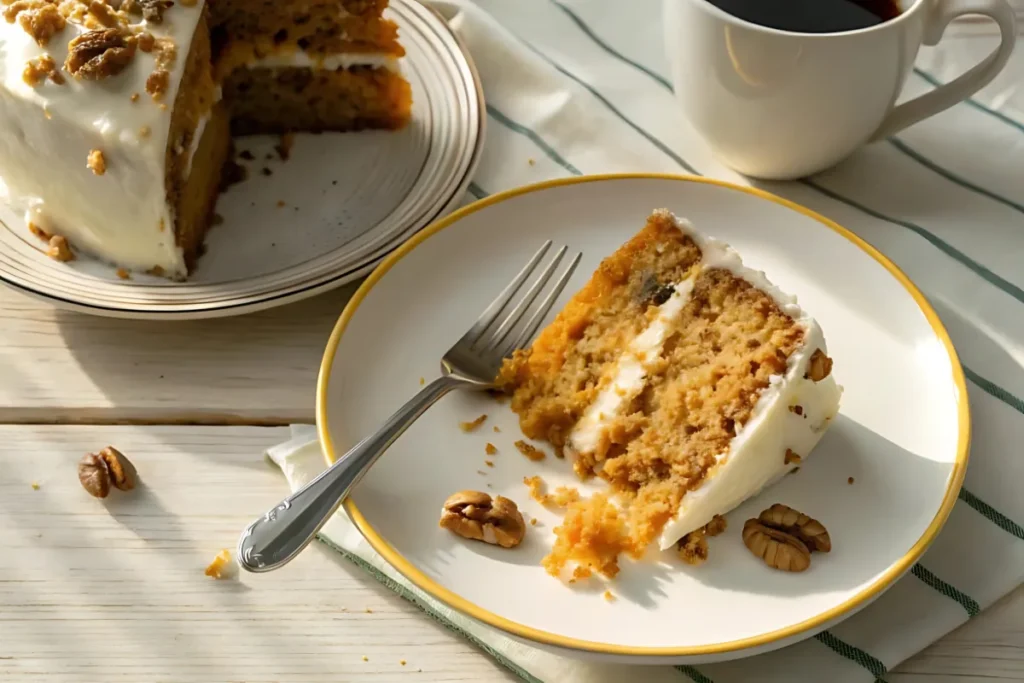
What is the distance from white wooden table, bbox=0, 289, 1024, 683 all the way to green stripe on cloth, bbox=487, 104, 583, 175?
51cm

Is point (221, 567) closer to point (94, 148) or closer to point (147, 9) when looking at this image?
point (94, 148)

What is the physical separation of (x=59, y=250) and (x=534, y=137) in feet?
2.85

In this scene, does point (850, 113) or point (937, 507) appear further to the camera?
point (850, 113)

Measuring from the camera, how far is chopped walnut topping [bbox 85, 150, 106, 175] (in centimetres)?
157

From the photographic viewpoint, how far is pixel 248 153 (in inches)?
76.9

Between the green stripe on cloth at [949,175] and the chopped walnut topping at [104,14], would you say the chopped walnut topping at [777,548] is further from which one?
the chopped walnut topping at [104,14]

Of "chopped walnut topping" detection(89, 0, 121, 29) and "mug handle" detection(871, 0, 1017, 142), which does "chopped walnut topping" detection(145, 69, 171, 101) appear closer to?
"chopped walnut topping" detection(89, 0, 121, 29)

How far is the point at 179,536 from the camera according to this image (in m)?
1.37

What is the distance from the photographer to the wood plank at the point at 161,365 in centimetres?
153

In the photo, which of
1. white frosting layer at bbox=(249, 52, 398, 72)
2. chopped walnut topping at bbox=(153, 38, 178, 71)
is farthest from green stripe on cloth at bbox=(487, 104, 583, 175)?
chopped walnut topping at bbox=(153, 38, 178, 71)

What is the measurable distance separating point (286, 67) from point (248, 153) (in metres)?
Result: 0.22

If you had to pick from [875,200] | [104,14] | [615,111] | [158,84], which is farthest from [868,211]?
[104,14]

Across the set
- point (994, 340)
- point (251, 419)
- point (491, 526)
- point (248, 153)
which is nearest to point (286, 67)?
point (248, 153)

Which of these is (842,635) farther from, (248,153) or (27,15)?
(27,15)
